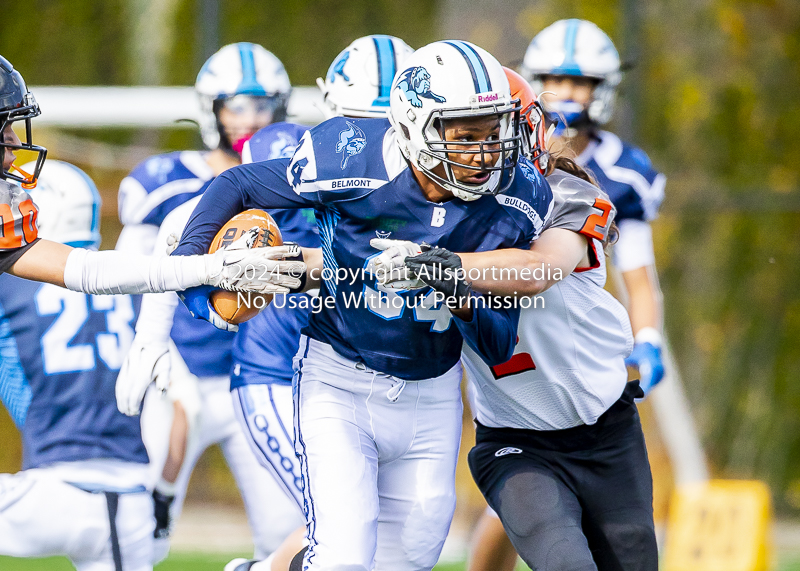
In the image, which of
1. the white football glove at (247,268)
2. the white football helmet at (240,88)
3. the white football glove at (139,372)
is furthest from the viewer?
the white football helmet at (240,88)

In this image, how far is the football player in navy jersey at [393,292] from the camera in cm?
265

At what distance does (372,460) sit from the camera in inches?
110

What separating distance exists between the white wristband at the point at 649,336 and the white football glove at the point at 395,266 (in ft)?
5.45

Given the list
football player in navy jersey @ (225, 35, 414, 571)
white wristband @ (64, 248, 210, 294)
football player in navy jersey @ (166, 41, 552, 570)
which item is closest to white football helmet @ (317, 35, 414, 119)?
football player in navy jersey @ (225, 35, 414, 571)

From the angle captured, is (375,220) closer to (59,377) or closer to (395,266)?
(395,266)

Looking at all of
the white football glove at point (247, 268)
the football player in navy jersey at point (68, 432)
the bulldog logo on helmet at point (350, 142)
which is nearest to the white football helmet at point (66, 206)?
the football player in navy jersey at point (68, 432)

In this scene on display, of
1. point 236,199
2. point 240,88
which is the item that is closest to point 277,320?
point 236,199

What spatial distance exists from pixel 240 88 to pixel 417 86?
1.88 meters

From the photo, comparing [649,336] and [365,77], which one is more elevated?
[365,77]

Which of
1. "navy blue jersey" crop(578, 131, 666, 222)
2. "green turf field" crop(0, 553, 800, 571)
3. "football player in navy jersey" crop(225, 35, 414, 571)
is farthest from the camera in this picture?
"green turf field" crop(0, 553, 800, 571)

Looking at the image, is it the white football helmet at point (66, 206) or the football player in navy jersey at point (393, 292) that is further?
the white football helmet at point (66, 206)

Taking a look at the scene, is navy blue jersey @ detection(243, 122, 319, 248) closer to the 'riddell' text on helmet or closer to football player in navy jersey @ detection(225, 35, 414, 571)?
football player in navy jersey @ detection(225, 35, 414, 571)

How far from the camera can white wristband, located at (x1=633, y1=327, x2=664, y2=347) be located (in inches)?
154

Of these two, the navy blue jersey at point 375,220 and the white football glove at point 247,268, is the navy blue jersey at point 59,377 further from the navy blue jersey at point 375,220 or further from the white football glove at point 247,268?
the white football glove at point 247,268
